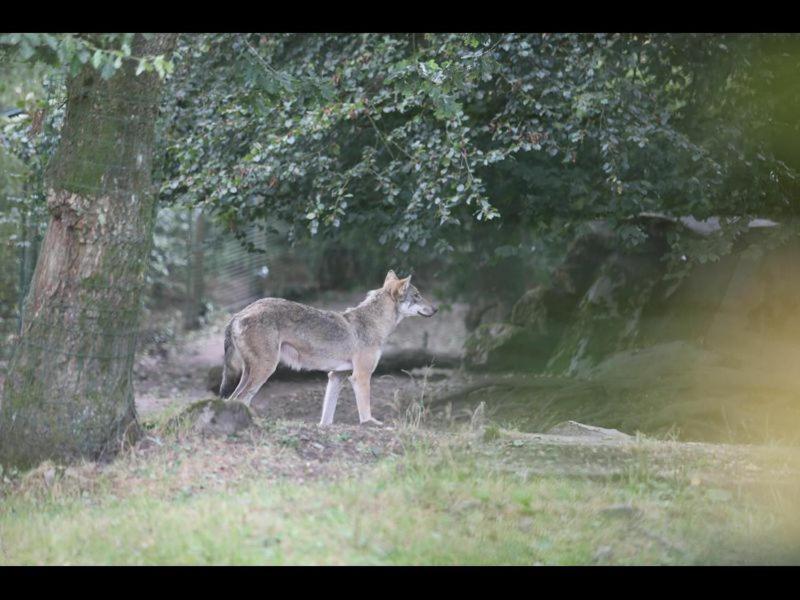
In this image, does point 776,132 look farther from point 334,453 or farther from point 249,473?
point 249,473

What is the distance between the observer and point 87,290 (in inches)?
335

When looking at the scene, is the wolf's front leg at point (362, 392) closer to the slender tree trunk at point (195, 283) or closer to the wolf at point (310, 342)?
the wolf at point (310, 342)

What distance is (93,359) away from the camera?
853cm

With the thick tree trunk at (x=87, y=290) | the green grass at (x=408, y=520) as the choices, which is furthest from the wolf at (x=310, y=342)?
the green grass at (x=408, y=520)

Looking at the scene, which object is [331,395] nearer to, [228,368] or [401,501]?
[228,368]

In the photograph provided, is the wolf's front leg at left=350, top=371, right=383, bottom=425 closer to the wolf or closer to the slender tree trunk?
the wolf

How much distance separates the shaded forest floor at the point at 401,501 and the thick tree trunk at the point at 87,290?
376 mm

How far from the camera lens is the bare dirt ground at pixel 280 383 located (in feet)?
46.5

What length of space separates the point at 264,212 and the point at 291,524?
22.4ft

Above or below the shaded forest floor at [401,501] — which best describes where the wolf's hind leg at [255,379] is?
above

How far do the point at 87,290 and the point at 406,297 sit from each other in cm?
471

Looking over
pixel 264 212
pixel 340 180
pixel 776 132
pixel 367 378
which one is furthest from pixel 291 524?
pixel 776 132

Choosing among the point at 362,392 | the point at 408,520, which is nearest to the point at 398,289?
the point at 362,392

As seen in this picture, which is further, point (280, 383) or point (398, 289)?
point (280, 383)
